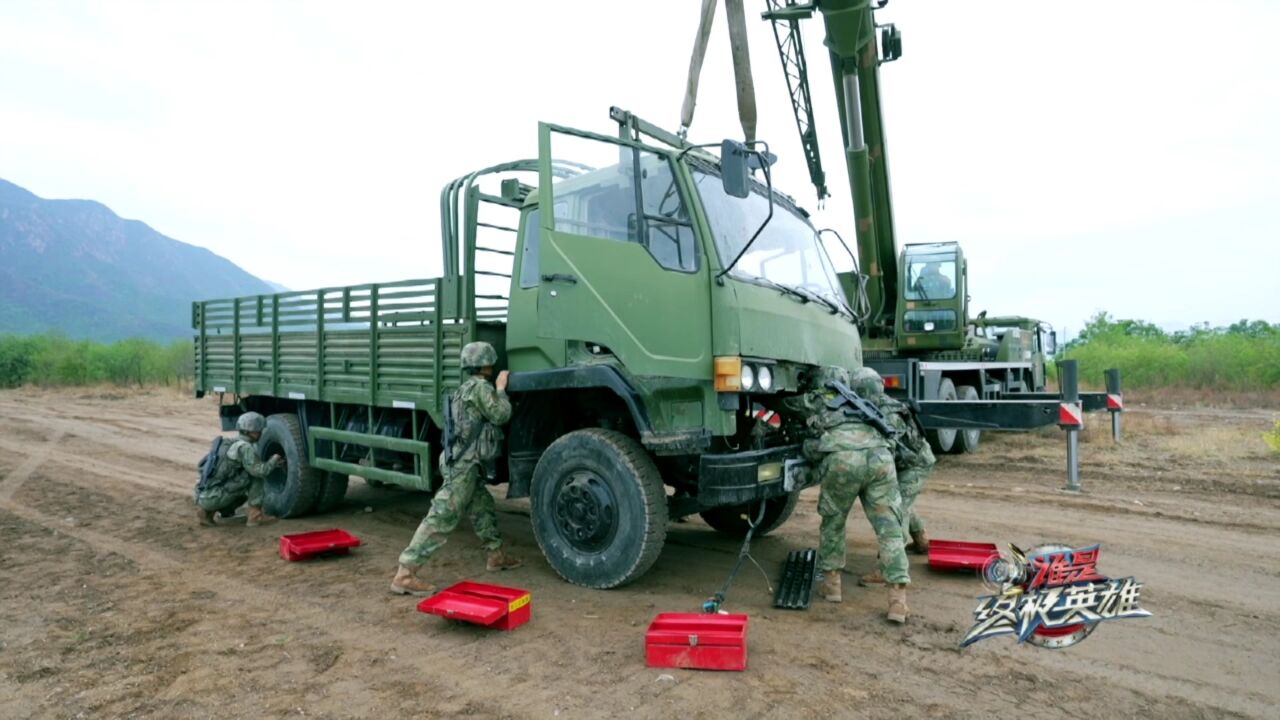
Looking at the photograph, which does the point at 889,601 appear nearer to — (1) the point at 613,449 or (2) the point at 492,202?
(1) the point at 613,449

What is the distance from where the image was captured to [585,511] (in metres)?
4.50

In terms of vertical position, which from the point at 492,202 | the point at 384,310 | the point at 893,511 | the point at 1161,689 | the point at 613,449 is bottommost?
the point at 1161,689

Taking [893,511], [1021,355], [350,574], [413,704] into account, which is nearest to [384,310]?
[350,574]

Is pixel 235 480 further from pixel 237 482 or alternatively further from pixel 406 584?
pixel 406 584

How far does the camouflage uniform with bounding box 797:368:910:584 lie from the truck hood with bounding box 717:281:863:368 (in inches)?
14.1

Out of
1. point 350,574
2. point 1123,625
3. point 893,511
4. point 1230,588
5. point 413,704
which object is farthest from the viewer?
point 350,574

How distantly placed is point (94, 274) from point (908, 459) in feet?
595

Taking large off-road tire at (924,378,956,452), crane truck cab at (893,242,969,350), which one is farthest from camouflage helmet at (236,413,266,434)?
crane truck cab at (893,242,969,350)

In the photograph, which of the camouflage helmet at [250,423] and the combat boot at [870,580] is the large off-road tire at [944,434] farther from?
the camouflage helmet at [250,423]

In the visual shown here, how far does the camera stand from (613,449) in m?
4.35

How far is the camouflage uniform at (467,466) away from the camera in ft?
15.5

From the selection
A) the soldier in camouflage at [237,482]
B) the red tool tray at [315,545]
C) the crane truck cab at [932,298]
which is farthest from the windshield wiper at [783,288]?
the crane truck cab at [932,298]

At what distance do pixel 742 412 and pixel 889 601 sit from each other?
4.25ft

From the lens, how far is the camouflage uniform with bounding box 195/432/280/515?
6625 mm
